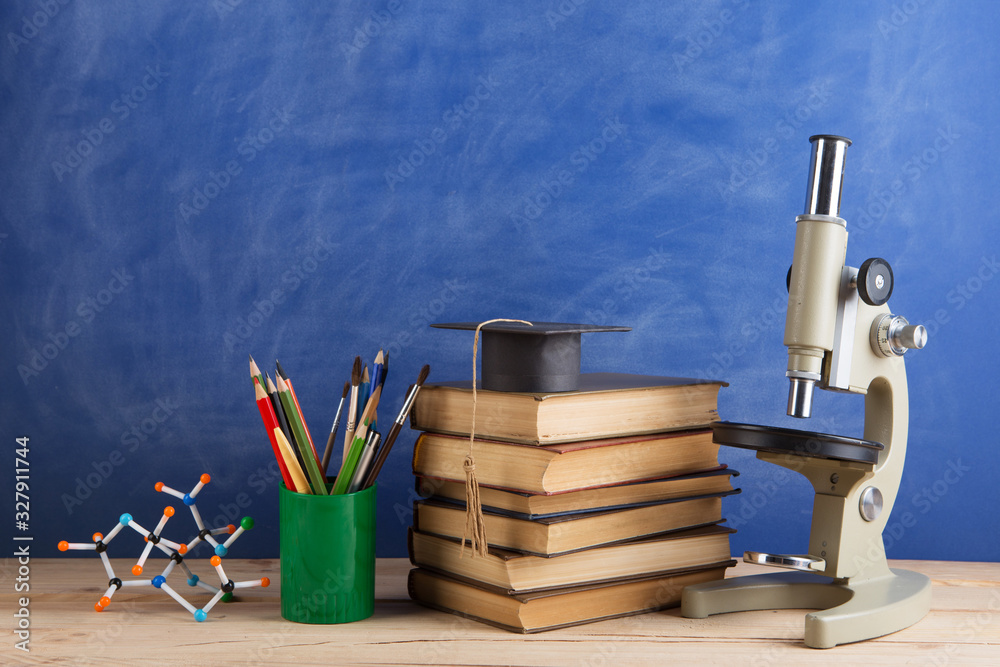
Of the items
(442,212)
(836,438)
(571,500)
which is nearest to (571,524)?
(571,500)

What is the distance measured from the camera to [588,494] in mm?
898

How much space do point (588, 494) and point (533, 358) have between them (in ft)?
0.50

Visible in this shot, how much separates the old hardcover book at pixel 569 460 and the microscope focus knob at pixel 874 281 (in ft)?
0.75

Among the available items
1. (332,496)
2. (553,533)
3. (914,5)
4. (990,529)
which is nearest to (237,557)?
(332,496)

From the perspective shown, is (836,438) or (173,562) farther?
(173,562)

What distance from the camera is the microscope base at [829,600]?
2.75 feet

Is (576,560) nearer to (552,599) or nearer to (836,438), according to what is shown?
(552,599)

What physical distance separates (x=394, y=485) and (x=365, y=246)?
329 millimetres

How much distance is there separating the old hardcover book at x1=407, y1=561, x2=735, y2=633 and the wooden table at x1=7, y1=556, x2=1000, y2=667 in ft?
0.04

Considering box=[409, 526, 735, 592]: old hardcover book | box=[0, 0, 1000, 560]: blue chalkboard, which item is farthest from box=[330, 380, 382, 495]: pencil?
box=[0, 0, 1000, 560]: blue chalkboard

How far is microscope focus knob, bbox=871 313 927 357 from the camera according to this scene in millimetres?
902

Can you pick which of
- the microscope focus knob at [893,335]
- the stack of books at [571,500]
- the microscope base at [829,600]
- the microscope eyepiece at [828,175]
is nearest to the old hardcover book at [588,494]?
the stack of books at [571,500]

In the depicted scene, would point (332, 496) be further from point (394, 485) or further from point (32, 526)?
point (32, 526)

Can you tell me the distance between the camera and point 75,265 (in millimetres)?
1156
